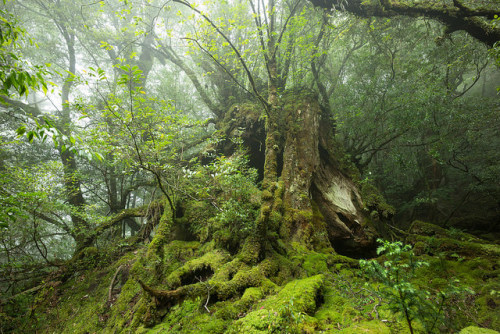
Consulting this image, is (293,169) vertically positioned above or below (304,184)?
above

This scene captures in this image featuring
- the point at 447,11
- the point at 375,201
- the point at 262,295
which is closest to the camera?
the point at 262,295

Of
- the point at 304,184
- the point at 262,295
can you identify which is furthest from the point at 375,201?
the point at 262,295

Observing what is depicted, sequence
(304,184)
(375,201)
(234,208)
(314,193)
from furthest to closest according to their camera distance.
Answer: (314,193), (375,201), (304,184), (234,208)

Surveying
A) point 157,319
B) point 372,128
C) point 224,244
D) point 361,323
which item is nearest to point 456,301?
point 361,323

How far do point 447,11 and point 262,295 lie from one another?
907 centimetres

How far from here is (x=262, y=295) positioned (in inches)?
127

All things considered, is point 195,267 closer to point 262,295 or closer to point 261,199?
point 262,295

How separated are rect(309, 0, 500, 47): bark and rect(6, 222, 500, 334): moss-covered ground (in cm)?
561

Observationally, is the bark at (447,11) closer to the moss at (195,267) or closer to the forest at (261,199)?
the forest at (261,199)

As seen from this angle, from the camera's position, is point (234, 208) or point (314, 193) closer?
point (234, 208)

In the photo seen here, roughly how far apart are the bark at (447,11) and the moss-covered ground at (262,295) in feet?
18.4

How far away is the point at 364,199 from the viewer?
316 inches

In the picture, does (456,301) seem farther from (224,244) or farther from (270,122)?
(270,122)

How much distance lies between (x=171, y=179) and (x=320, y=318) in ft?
16.9
